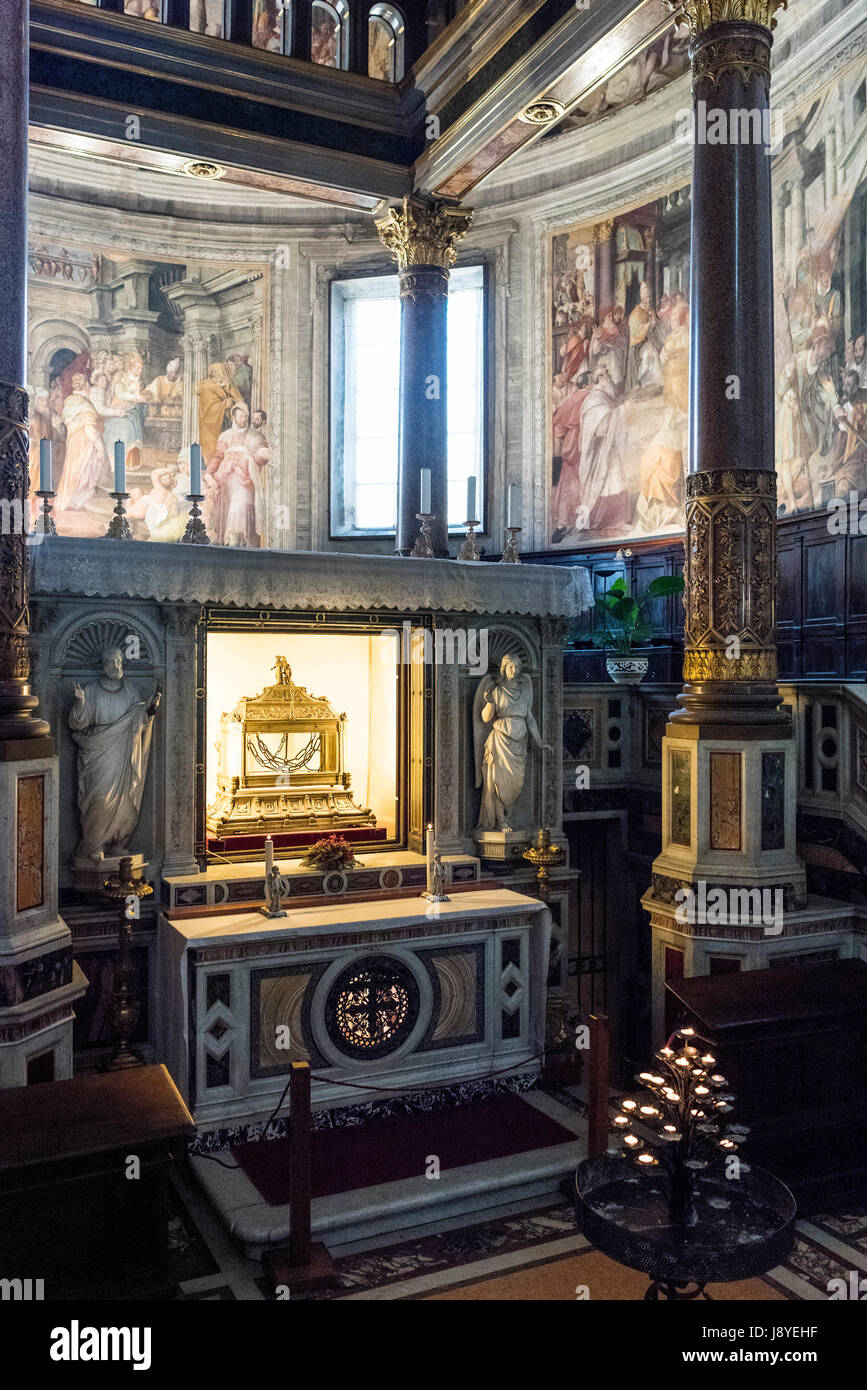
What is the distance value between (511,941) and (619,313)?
8421 mm

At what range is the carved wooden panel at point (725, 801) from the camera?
6.84m

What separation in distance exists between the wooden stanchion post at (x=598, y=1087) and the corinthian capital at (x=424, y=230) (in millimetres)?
8012

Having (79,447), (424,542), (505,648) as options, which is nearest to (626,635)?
(505,648)

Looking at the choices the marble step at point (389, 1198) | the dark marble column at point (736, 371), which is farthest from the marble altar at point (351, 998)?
the dark marble column at point (736, 371)

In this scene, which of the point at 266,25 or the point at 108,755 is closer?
the point at 108,755

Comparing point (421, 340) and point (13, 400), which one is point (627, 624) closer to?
point (421, 340)

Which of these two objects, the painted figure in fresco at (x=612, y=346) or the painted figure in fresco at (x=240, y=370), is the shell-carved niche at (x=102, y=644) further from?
the painted figure in fresco at (x=612, y=346)

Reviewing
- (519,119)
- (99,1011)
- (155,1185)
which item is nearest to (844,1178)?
(155,1185)

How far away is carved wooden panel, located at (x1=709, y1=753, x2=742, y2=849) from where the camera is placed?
684 centimetres

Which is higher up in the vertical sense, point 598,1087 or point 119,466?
point 119,466

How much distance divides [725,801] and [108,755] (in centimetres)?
411

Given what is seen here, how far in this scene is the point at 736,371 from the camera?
22.4ft

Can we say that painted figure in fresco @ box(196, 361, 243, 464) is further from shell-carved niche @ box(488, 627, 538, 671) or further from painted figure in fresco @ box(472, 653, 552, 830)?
painted figure in fresco @ box(472, 653, 552, 830)

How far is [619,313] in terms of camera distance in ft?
40.7
